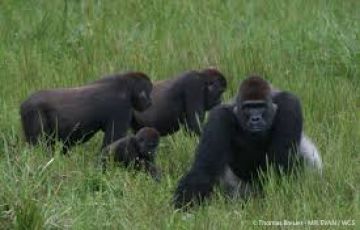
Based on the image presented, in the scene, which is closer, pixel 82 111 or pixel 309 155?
pixel 309 155

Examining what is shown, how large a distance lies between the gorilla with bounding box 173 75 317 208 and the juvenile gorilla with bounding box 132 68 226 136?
172 cm

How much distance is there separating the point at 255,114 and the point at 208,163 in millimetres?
404

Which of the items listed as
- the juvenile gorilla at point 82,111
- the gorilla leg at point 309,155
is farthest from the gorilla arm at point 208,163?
the juvenile gorilla at point 82,111

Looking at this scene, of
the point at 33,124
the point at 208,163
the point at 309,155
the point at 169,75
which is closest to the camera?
the point at 208,163

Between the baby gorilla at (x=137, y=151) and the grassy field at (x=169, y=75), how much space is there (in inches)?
5.5

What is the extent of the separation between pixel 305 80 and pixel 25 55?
246cm

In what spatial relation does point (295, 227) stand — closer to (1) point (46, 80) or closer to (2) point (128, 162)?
(2) point (128, 162)

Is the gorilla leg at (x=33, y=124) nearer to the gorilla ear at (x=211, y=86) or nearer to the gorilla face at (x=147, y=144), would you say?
the gorilla face at (x=147, y=144)

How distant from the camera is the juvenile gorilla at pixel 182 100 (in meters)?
8.77

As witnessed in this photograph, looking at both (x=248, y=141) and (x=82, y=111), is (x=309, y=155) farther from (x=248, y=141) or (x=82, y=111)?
(x=82, y=111)

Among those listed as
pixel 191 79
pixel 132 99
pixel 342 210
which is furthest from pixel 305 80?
pixel 342 210

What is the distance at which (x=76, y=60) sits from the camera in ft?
32.9

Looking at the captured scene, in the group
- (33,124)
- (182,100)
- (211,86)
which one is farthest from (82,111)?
(211,86)

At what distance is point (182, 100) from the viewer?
884 centimetres
